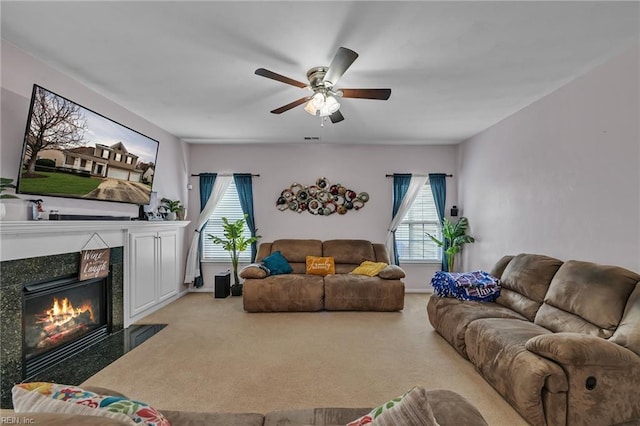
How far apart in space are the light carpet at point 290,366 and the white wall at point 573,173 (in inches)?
62.2

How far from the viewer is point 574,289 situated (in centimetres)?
248

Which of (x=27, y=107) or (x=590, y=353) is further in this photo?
(x=27, y=107)

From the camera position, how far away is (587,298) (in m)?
2.35

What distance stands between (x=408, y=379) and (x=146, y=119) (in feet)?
14.9

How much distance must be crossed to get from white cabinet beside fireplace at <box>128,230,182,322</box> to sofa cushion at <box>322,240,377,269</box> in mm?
2454

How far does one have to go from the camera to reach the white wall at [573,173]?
2436 millimetres

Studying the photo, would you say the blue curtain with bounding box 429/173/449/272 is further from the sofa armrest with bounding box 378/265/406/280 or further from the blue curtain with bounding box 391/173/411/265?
the sofa armrest with bounding box 378/265/406/280

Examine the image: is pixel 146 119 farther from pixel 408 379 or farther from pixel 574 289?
pixel 574 289

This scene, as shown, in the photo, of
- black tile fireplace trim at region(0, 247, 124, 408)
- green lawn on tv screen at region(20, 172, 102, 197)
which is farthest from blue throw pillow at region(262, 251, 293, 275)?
black tile fireplace trim at region(0, 247, 124, 408)

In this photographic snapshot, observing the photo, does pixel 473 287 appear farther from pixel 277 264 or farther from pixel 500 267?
pixel 277 264

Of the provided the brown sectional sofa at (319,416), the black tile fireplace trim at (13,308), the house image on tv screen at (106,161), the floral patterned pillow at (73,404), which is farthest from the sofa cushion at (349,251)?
the floral patterned pillow at (73,404)

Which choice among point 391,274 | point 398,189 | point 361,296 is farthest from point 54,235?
point 398,189

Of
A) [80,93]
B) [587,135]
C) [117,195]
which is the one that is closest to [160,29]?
[80,93]

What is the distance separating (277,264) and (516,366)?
11.1 feet
